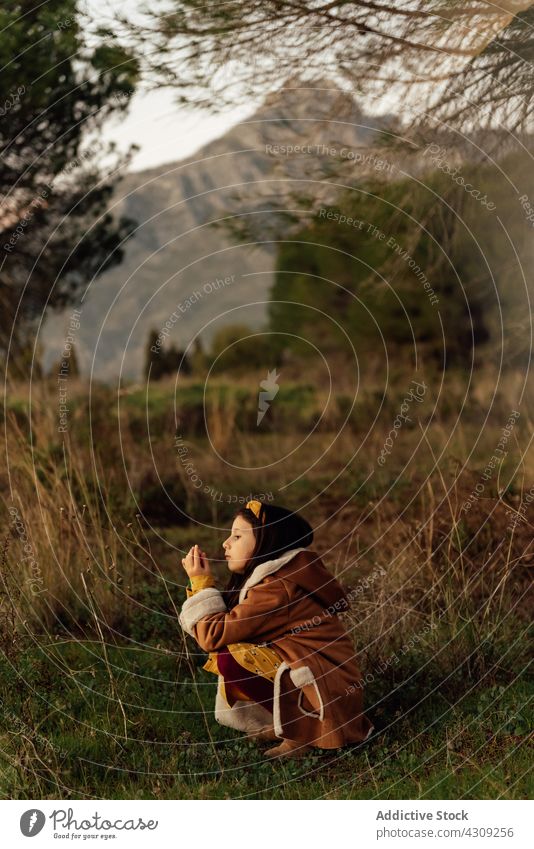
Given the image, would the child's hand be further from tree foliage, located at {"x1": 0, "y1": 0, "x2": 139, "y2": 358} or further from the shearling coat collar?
tree foliage, located at {"x1": 0, "y1": 0, "x2": 139, "y2": 358}

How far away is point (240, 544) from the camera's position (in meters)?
3.84

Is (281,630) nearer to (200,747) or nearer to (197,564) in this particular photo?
(197,564)

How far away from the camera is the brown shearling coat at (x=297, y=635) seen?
3711 millimetres

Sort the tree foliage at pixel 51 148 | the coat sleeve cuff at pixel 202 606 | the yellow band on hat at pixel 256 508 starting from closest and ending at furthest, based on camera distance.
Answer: the coat sleeve cuff at pixel 202 606 → the yellow band on hat at pixel 256 508 → the tree foliage at pixel 51 148

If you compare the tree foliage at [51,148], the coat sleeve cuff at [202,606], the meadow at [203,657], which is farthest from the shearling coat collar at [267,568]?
the tree foliage at [51,148]

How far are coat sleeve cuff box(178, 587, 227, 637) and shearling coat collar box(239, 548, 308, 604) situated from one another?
4.2 inches

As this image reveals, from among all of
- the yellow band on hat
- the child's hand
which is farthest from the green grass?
the yellow band on hat

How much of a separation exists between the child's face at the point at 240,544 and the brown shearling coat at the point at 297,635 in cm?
8

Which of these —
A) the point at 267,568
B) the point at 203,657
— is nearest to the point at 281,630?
the point at 267,568

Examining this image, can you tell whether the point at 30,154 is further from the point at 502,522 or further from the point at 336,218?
the point at 502,522

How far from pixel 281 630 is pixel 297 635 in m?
0.06

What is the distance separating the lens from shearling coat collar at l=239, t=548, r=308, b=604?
12.3 ft

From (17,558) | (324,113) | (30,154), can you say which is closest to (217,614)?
(17,558)

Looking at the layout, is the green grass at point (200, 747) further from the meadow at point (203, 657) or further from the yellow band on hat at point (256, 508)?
the yellow band on hat at point (256, 508)
